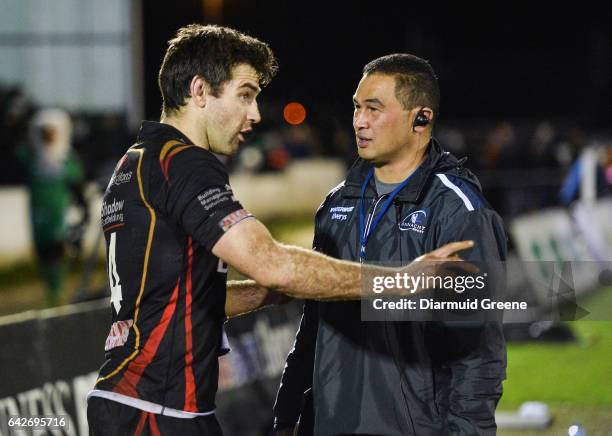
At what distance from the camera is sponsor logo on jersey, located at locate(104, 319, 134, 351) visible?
3.82 metres

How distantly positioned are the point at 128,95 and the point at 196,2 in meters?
14.4

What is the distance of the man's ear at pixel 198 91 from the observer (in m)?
3.95

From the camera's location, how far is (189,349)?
3797 mm

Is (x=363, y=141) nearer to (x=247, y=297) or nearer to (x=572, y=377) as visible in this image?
(x=247, y=297)

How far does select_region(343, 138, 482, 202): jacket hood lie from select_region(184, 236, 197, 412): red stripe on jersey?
0.88 meters

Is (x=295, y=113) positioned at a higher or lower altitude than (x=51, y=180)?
lower

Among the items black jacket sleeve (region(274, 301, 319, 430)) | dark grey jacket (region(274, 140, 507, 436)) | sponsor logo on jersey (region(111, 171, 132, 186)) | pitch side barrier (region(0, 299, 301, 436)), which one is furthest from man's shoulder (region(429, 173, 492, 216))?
pitch side barrier (region(0, 299, 301, 436))

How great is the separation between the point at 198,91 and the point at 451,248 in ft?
3.82

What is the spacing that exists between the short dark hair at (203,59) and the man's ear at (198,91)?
15mm

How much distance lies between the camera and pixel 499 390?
3.89m

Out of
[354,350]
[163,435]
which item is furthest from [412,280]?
[163,435]

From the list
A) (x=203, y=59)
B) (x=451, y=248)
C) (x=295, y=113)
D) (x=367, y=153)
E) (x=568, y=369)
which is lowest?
(x=568, y=369)

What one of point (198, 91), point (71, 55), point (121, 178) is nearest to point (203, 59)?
point (198, 91)

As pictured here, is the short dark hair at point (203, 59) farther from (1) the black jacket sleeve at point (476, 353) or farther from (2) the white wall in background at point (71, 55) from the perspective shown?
(2) the white wall in background at point (71, 55)
